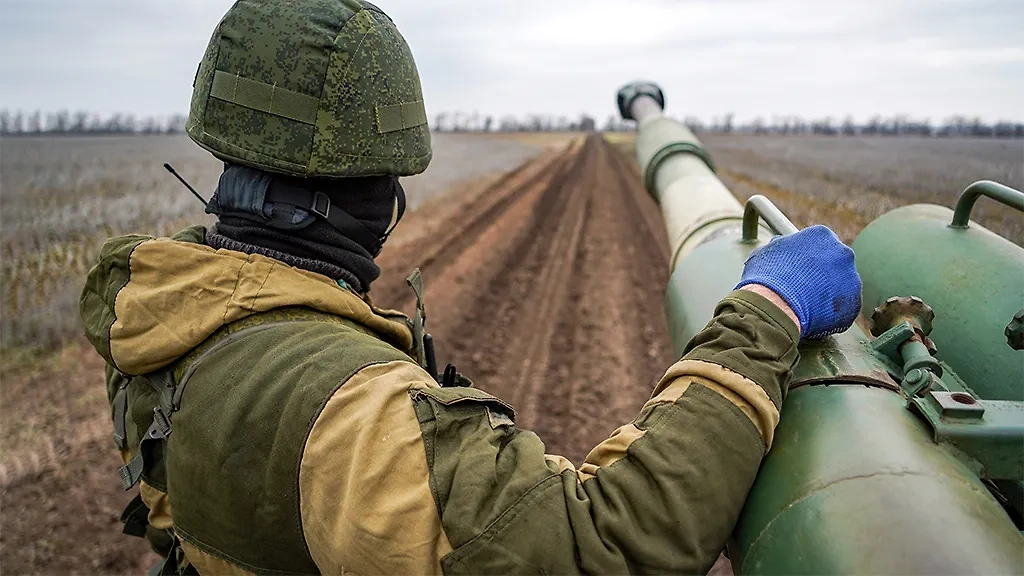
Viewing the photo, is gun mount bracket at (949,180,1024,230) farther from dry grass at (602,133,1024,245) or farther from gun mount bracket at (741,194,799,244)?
dry grass at (602,133,1024,245)

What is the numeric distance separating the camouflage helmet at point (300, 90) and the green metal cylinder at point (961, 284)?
1.78 meters

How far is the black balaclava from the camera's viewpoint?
5.80 ft

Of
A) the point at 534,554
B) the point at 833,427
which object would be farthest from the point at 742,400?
the point at 534,554

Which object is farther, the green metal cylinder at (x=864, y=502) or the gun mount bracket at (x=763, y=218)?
the gun mount bracket at (x=763, y=218)

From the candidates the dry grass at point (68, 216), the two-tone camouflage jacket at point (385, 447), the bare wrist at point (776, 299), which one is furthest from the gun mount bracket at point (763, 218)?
the dry grass at point (68, 216)

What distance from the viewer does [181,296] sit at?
5.24 feet

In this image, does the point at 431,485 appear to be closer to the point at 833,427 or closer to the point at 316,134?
the point at 833,427

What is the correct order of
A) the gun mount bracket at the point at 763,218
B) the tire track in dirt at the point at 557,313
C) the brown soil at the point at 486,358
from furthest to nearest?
1. the tire track in dirt at the point at 557,313
2. the brown soil at the point at 486,358
3. the gun mount bracket at the point at 763,218

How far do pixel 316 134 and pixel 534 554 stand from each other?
1.15 meters

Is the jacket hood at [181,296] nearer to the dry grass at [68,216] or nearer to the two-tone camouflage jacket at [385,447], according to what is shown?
the two-tone camouflage jacket at [385,447]

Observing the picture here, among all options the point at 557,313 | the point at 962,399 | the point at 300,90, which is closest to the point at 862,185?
the point at 557,313

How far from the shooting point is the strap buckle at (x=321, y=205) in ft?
5.90

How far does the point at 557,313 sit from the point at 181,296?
23.6 feet

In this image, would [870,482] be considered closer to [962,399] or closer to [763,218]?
[962,399]
